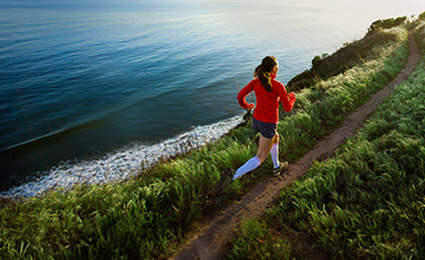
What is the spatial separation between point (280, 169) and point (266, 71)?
2.26 m

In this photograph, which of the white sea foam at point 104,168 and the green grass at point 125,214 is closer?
the green grass at point 125,214

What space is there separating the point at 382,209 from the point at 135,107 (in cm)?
1673

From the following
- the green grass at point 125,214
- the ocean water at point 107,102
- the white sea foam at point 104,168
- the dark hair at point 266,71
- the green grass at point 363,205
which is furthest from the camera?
the ocean water at point 107,102

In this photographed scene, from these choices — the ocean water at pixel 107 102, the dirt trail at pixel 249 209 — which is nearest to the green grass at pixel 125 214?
the dirt trail at pixel 249 209

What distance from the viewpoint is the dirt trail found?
3430mm

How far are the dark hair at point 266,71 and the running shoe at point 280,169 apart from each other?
6.21ft

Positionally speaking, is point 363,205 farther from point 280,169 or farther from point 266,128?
point 266,128

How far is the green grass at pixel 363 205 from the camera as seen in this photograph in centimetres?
289

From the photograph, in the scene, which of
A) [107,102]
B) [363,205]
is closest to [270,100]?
[363,205]

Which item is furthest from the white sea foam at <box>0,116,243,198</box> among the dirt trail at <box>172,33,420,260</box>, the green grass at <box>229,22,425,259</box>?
the green grass at <box>229,22,425,259</box>

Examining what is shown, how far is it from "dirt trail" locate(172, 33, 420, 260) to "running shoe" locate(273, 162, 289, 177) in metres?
0.11

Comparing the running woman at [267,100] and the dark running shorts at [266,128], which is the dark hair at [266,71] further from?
the dark running shorts at [266,128]

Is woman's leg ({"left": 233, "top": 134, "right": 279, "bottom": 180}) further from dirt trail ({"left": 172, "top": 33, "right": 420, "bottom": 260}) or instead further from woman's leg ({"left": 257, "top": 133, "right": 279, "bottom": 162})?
dirt trail ({"left": 172, "top": 33, "right": 420, "bottom": 260})

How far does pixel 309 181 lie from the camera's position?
4.35m
